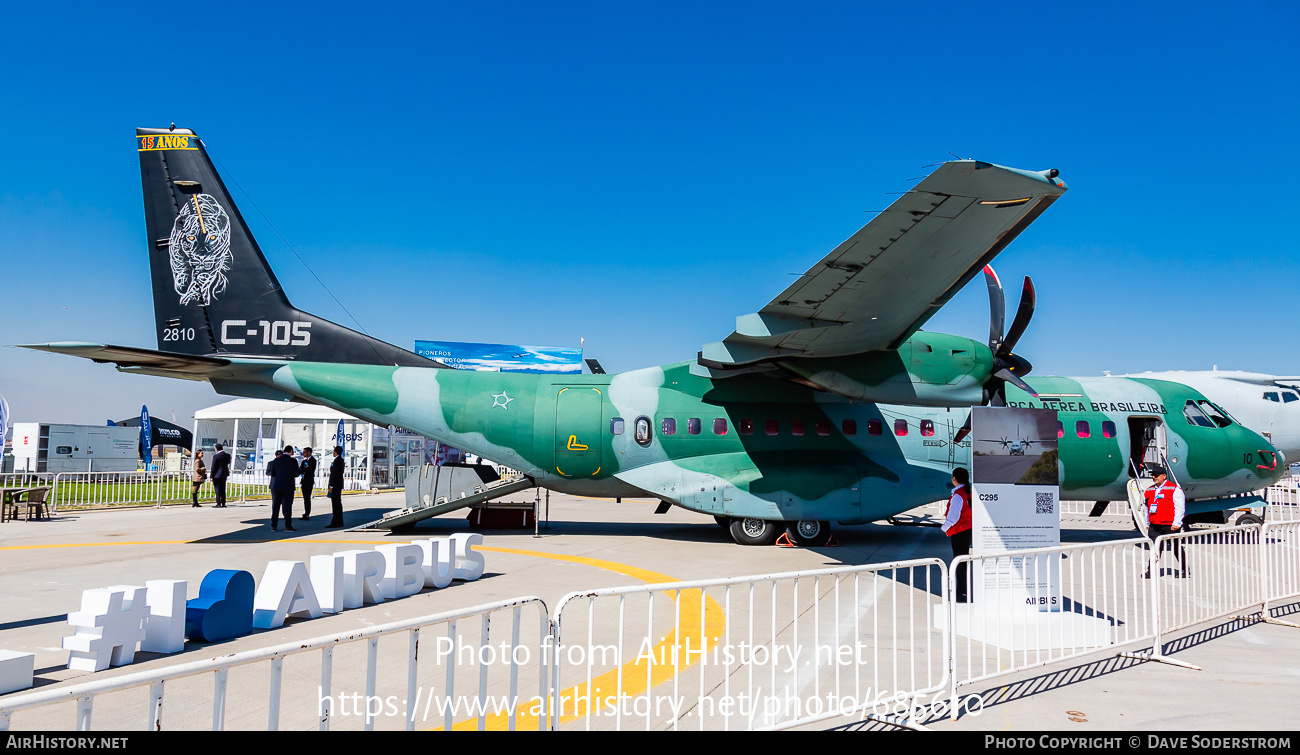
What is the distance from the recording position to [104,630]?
20.1 feet

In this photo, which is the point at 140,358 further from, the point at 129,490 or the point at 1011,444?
the point at 129,490

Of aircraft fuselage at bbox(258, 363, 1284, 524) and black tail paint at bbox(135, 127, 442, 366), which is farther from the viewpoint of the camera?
black tail paint at bbox(135, 127, 442, 366)

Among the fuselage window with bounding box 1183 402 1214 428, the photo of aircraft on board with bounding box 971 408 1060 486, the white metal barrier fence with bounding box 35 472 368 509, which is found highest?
the fuselage window with bounding box 1183 402 1214 428

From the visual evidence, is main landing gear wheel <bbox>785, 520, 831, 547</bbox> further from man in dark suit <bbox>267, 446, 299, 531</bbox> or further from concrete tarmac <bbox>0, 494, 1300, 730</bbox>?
Answer: man in dark suit <bbox>267, 446, 299, 531</bbox>

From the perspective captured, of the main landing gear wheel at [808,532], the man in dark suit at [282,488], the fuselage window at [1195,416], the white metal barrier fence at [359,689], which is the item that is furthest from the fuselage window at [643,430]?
the fuselage window at [1195,416]

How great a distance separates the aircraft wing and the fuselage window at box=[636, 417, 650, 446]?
2.23m

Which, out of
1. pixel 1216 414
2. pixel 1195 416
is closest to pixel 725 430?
pixel 1195 416

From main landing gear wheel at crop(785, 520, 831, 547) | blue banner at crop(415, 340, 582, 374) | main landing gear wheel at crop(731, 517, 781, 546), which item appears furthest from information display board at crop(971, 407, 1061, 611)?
blue banner at crop(415, 340, 582, 374)

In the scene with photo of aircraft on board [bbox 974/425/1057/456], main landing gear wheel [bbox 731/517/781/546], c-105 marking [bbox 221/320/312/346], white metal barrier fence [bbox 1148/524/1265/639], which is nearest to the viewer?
white metal barrier fence [bbox 1148/524/1265/639]

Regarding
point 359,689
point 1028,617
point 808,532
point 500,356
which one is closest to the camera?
point 359,689

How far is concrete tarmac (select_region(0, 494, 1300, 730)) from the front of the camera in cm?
545

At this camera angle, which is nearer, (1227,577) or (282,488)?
(1227,577)

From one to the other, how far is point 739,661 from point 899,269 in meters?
6.21

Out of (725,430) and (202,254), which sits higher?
(202,254)
